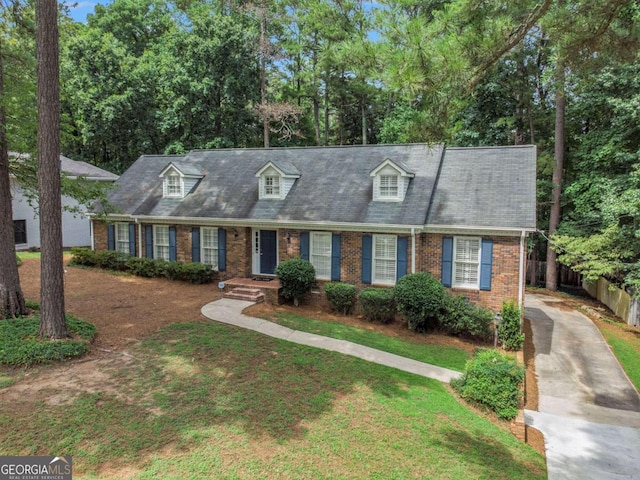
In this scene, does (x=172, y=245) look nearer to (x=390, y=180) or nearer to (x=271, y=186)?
(x=271, y=186)

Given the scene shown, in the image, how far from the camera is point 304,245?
49.9ft

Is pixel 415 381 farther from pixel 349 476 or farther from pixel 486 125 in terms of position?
pixel 486 125

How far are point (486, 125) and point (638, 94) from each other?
757cm

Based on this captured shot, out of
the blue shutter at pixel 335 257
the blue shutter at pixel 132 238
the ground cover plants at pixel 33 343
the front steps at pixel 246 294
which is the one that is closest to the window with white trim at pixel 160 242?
the blue shutter at pixel 132 238

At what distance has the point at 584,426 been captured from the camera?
28.3 feet

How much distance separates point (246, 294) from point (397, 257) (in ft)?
16.7

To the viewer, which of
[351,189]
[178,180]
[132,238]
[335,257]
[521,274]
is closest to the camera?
[521,274]

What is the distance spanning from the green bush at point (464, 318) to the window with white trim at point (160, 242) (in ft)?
36.3

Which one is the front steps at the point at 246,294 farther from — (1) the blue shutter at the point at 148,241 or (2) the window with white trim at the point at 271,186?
(1) the blue shutter at the point at 148,241

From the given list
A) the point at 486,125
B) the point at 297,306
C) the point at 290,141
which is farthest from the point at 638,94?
the point at 290,141

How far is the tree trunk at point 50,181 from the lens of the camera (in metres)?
8.72

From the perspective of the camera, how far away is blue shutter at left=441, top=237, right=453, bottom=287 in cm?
1339

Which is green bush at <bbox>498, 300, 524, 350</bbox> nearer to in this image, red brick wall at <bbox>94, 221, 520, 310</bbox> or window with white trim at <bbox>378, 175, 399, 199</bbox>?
red brick wall at <bbox>94, 221, 520, 310</bbox>

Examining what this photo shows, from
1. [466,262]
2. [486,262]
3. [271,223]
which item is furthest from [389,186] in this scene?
[271,223]
